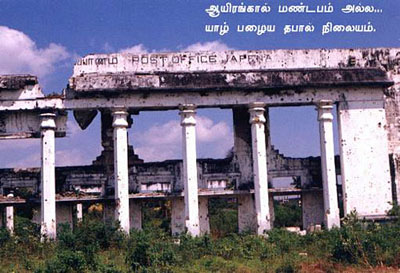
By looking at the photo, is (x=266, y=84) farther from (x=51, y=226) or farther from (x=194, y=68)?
(x=51, y=226)

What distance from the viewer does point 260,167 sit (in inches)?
766

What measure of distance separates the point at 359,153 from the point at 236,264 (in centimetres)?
775

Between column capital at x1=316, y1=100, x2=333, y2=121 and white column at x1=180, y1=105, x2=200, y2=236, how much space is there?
167 inches

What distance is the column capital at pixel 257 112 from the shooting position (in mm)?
19609

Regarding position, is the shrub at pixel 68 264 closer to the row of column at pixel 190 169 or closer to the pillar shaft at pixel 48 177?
the pillar shaft at pixel 48 177

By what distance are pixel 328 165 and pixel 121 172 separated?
6799 millimetres

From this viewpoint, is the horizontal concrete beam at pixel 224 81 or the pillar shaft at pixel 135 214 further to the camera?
the pillar shaft at pixel 135 214

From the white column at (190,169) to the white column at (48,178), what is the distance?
420 centimetres

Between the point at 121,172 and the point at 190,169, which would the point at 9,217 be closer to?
the point at 121,172

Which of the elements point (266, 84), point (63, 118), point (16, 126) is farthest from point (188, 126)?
point (16, 126)

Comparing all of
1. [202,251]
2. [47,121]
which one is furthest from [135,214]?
[202,251]

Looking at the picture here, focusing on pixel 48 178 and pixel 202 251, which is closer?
pixel 202 251

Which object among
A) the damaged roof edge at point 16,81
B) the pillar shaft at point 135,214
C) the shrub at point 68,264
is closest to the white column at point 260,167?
the pillar shaft at point 135,214

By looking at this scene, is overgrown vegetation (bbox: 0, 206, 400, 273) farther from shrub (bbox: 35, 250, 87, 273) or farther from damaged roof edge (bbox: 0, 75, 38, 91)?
damaged roof edge (bbox: 0, 75, 38, 91)
